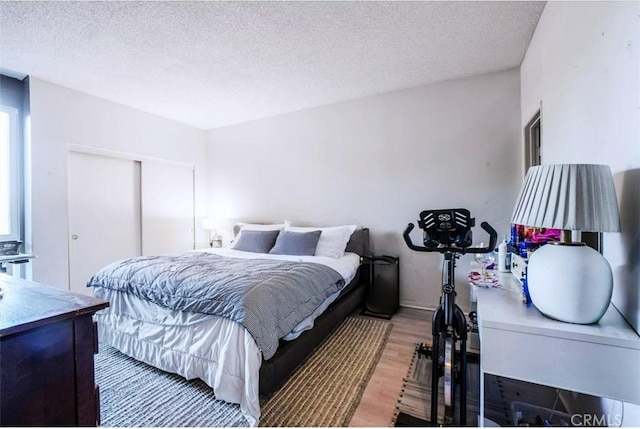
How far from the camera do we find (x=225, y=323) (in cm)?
163

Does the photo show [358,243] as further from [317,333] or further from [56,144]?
[56,144]

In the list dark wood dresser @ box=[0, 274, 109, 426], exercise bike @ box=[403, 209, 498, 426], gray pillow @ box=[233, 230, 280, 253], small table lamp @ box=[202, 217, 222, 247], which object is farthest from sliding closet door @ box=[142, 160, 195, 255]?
exercise bike @ box=[403, 209, 498, 426]

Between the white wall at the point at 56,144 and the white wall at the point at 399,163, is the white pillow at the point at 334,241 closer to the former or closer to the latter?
the white wall at the point at 399,163

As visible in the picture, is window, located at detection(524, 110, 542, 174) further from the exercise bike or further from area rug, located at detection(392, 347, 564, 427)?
area rug, located at detection(392, 347, 564, 427)

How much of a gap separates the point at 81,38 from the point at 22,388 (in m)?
2.55

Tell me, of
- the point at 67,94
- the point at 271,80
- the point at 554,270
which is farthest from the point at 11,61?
the point at 554,270

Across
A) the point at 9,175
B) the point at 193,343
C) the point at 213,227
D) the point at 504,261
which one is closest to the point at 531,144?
the point at 504,261

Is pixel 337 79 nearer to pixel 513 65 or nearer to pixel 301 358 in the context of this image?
pixel 513 65

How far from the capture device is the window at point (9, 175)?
268 centimetres

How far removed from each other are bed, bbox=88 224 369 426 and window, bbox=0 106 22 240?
1.37 m

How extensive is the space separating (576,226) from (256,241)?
116 inches

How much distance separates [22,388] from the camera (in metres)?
0.76

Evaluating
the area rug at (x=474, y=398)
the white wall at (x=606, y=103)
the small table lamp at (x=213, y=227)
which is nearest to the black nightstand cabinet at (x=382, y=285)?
the area rug at (x=474, y=398)

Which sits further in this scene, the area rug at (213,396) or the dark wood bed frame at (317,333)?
the dark wood bed frame at (317,333)
